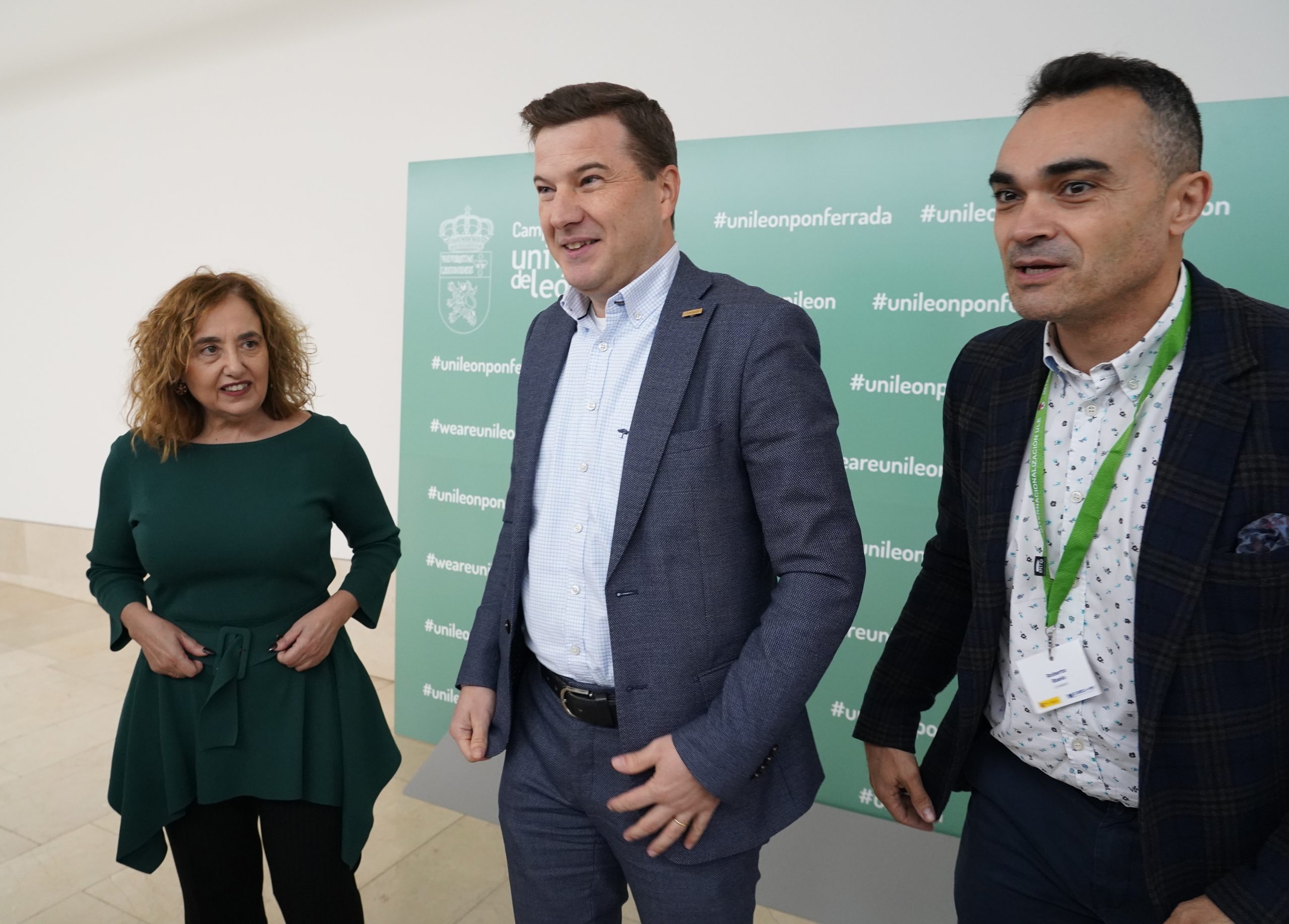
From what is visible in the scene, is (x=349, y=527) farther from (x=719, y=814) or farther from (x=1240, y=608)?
(x=1240, y=608)

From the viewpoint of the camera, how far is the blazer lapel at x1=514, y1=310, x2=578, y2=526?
5.04ft

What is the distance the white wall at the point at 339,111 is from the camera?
9.19ft

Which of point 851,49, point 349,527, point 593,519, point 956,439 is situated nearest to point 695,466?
point 593,519

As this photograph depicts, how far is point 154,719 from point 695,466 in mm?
1407

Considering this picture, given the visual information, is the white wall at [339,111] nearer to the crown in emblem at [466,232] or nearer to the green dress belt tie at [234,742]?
the crown in emblem at [466,232]

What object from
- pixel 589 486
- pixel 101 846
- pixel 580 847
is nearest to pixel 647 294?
pixel 589 486

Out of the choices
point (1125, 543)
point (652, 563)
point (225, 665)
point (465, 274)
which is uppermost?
point (465, 274)

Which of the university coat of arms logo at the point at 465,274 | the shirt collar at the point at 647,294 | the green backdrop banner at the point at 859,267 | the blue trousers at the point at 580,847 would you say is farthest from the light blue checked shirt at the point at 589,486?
the university coat of arms logo at the point at 465,274

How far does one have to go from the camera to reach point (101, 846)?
3.00m

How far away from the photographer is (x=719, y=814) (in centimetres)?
136

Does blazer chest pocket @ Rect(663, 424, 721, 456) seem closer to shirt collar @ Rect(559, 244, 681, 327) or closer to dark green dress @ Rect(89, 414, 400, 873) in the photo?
shirt collar @ Rect(559, 244, 681, 327)

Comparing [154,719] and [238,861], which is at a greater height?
[154,719]

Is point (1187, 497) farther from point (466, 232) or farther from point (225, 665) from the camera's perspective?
point (466, 232)

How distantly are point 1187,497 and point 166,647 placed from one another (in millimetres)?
1870
